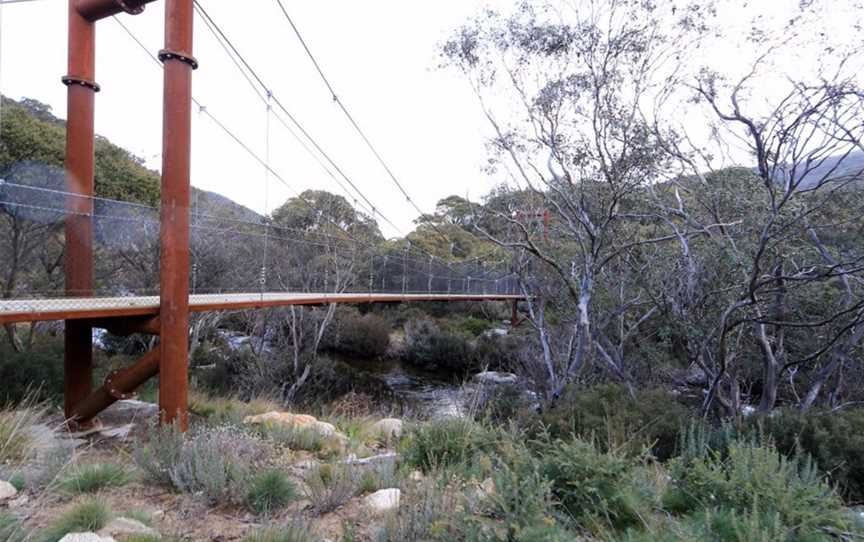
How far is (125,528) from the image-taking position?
1595 mm

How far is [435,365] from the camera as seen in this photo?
13062mm

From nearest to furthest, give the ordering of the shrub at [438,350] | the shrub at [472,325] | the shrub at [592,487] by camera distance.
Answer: the shrub at [592,487] < the shrub at [438,350] < the shrub at [472,325]

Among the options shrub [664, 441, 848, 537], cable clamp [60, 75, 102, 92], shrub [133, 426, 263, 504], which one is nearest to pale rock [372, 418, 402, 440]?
shrub [133, 426, 263, 504]

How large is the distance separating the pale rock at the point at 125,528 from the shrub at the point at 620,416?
2.57 metres

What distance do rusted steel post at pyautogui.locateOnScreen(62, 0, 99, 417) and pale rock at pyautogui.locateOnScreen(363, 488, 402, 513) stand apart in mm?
2849

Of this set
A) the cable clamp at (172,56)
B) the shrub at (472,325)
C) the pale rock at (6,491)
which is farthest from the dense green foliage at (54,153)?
→ the shrub at (472,325)

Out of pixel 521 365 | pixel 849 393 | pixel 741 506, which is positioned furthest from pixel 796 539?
pixel 521 365

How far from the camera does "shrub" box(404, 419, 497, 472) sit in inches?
89.4

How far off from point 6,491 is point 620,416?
368 centimetres

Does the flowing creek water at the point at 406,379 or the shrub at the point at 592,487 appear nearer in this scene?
the shrub at the point at 592,487

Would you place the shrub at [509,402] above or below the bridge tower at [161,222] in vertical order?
below

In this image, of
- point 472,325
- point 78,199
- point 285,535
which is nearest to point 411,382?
point 472,325

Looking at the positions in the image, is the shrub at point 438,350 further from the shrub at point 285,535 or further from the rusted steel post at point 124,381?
the shrub at point 285,535

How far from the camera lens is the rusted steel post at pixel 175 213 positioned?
10.4 feet
